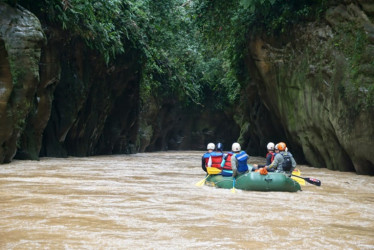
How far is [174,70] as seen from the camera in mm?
30000

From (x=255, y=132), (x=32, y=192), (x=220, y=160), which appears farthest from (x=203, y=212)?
(x=255, y=132)

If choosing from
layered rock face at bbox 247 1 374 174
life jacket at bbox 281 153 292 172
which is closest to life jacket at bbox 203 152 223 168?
life jacket at bbox 281 153 292 172

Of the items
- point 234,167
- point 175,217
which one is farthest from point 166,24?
point 175,217

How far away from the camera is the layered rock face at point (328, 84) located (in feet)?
47.3

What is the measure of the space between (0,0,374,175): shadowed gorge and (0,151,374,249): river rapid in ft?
A: 15.2

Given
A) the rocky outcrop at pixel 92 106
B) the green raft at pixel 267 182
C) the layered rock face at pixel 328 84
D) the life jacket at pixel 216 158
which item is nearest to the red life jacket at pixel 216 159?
the life jacket at pixel 216 158

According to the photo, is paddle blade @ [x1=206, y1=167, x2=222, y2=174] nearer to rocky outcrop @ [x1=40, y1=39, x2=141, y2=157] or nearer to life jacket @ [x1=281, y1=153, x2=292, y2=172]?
life jacket @ [x1=281, y1=153, x2=292, y2=172]

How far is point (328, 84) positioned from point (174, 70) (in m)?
15.0

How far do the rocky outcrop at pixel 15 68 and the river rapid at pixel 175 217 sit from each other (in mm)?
4111

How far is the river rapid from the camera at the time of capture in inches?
211

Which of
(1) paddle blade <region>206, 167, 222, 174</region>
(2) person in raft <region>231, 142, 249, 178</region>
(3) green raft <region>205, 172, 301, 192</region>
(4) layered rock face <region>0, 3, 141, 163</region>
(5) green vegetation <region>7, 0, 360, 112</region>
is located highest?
(5) green vegetation <region>7, 0, 360, 112</region>

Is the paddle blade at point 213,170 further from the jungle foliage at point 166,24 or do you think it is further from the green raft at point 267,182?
the jungle foliage at point 166,24

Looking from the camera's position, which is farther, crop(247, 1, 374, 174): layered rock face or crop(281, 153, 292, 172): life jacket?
crop(247, 1, 374, 174): layered rock face

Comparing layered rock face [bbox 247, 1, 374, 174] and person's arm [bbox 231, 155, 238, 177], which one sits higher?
layered rock face [bbox 247, 1, 374, 174]
